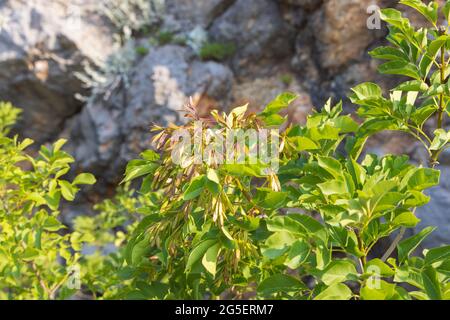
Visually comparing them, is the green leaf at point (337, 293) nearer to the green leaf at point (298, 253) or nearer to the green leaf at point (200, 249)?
the green leaf at point (298, 253)

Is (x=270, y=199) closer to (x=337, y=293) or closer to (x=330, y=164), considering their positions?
(x=330, y=164)

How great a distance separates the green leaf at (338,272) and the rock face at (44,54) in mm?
6495

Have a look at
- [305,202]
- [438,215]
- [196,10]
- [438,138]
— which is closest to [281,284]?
[305,202]

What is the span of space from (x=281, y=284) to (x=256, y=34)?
18.3ft

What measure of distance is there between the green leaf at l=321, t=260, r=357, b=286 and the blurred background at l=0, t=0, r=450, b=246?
417 cm

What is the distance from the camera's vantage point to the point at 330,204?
181 centimetres

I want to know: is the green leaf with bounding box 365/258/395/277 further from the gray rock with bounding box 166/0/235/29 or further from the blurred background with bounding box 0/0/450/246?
the gray rock with bounding box 166/0/235/29

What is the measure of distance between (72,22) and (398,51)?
20.8 feet

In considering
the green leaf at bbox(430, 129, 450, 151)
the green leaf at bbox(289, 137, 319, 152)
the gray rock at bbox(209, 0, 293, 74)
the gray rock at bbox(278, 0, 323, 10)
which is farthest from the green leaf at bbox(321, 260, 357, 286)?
the gray rock at bbox(209, 0, 293, 74)

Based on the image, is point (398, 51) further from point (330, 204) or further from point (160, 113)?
point (160, 113)

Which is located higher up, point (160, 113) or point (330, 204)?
point (160, 113)

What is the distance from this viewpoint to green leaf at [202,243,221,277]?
181cm
